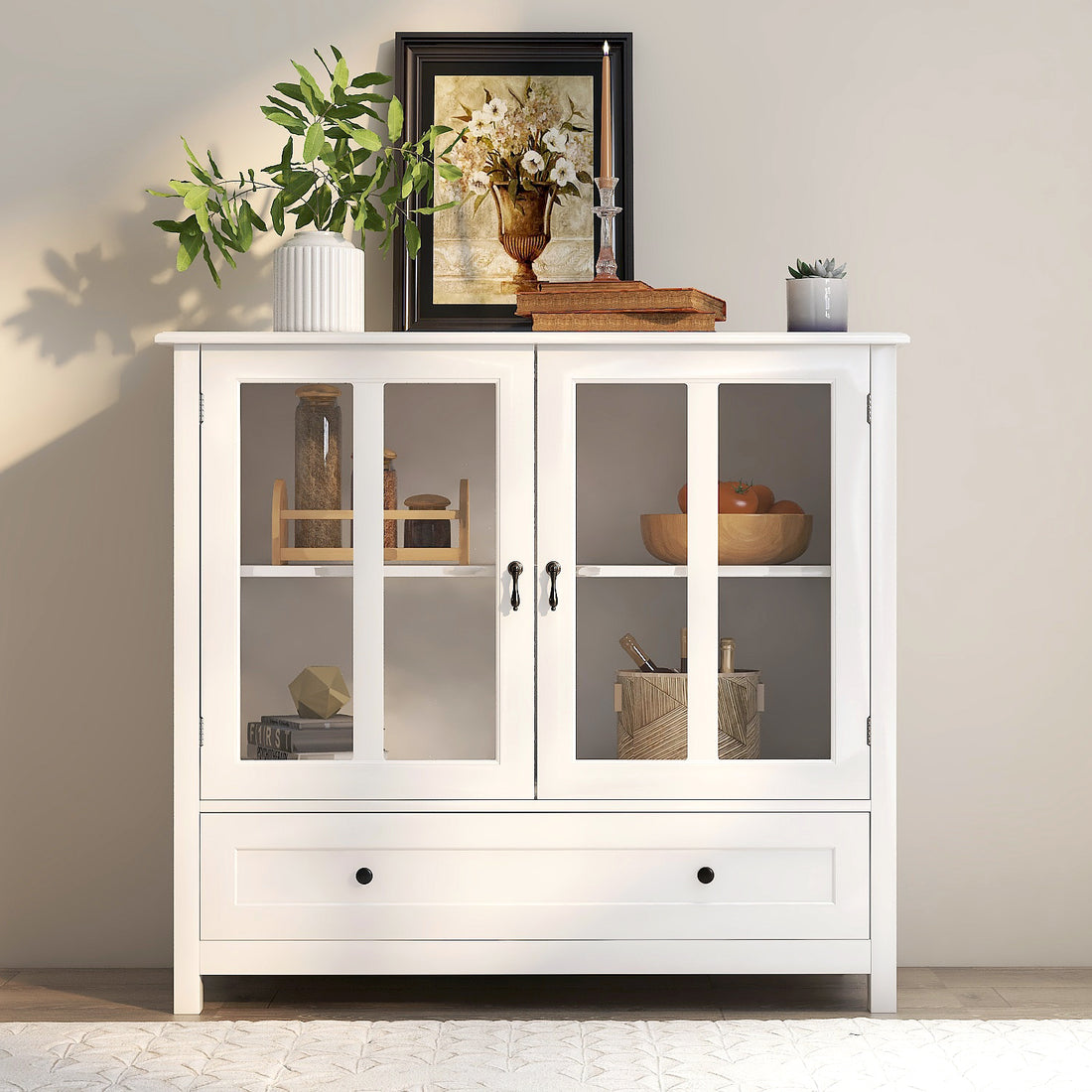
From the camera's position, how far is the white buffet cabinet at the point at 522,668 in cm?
205

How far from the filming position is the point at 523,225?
2.40m

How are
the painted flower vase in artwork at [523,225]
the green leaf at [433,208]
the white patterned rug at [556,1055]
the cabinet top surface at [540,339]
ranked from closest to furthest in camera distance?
the white patterned rug at [556,1055]
the cabinet top surface at [540,339]
the green leaf at [433,208]
the painted flower vase in artwork at [523,225]

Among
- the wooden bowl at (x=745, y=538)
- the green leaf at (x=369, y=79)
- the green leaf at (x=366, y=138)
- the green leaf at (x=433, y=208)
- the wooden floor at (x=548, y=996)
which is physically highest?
the green leaf at (x=369, y=79)

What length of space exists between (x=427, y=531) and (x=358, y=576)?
0.14 m

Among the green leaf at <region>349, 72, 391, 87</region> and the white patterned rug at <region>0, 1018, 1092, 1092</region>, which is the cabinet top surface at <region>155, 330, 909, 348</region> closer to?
the green leaf at <region>349, 72, 391, 87</region>

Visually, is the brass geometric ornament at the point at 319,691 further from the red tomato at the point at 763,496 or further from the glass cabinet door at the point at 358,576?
the red tomato at the point at 763,496

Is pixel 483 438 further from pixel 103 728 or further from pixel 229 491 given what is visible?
pixel 103 728

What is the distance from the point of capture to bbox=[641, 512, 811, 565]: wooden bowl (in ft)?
6.79

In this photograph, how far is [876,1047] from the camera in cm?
195

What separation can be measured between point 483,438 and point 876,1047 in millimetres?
1231

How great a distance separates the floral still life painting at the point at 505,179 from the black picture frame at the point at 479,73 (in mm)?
16

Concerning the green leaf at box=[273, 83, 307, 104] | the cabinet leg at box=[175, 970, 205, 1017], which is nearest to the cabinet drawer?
the cabinet leg at box=[175, 970, 205, 1017]

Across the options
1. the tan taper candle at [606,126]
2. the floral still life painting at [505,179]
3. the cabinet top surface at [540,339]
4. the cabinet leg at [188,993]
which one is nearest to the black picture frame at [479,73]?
the floral still life painting at [505,179]

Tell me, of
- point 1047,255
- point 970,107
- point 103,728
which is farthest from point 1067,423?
point 103,728
